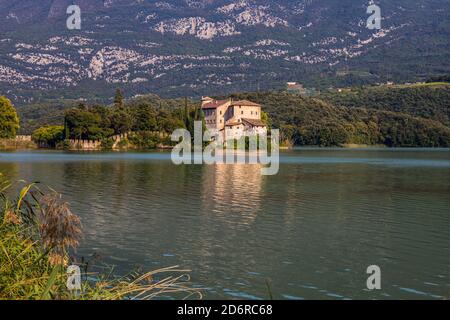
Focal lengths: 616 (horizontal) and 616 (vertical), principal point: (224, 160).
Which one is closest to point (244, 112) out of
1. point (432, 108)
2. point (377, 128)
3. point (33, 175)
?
point (377, 128)

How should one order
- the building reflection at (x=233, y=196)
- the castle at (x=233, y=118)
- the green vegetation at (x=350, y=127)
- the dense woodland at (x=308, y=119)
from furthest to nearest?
1. the green vegetation at (x=350, y=127)
2. the castle at (x=233, y=118)
3. the dense woodland at (x=308, y=119)
4. the building reflection at (x=233, y=196)

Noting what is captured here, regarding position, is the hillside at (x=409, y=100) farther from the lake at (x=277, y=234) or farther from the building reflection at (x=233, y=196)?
the lake at (x=277, y=234)

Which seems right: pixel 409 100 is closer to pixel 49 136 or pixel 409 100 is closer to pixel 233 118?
pixel 233 118

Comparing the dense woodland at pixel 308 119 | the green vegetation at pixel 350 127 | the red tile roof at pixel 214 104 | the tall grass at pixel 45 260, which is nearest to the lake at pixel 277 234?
the tall grass at pixel 45 260

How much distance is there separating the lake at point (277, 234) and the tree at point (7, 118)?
196ft

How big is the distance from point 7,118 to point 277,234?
268 feet

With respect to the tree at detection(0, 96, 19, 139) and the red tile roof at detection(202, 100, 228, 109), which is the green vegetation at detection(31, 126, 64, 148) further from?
the red tile roof at detection(202, 100, 228, 109)

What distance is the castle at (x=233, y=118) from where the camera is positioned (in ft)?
387

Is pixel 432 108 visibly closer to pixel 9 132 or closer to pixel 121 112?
pixel 121 112

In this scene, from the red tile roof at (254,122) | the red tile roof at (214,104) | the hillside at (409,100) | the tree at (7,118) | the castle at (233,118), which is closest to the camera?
the tree at (7,118)

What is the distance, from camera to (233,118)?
124 metres
